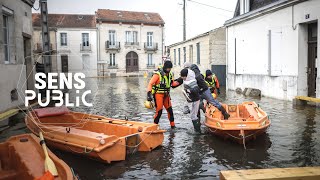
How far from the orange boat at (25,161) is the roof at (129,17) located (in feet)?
143

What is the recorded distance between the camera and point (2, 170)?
5262 mm

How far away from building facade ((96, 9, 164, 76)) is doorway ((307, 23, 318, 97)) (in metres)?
35.8

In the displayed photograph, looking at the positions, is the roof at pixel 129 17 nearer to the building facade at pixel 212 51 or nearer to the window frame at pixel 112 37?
the window frame at pixel 112 37

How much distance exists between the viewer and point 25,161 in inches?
189

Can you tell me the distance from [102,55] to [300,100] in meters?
39.2

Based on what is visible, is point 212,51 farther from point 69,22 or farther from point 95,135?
point 69,22

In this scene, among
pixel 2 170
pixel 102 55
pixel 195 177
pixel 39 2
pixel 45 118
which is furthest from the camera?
pixel 102 55

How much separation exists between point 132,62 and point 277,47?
1481 inches

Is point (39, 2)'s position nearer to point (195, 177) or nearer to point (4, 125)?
point (4, 125)

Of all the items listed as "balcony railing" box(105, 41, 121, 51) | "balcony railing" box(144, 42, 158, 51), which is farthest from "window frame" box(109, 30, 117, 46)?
"balcony railing" box(144, 42, 158, 51)

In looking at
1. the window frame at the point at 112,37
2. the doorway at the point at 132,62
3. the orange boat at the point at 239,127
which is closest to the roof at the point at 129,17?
the window frame at the point at 112,37

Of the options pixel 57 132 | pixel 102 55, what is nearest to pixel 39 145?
Result: pixel 57 132

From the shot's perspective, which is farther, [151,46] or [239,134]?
[151,46]

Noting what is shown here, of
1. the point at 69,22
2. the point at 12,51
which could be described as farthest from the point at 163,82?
the point at 69,22
